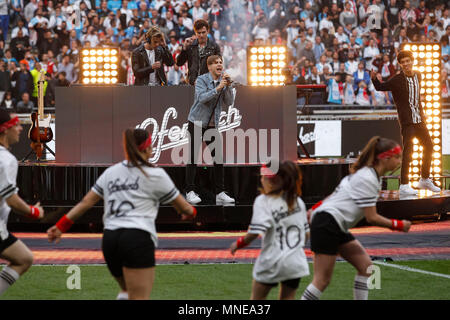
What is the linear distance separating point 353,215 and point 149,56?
7.84 m

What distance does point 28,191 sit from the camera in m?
13.4

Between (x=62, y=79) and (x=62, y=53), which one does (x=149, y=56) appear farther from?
(x=62, y=53)

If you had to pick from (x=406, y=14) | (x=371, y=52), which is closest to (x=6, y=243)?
(x=371, y=52)

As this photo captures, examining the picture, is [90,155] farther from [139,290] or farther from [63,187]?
[139,290]

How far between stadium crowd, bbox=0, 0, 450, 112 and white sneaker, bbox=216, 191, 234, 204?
9986 mm

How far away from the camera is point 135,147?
6547 millimetres

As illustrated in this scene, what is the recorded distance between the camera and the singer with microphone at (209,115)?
11586 mm

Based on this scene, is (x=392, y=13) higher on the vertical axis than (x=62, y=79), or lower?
higher

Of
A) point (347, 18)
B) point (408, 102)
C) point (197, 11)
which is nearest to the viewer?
point (408, 102)

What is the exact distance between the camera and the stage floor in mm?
10703

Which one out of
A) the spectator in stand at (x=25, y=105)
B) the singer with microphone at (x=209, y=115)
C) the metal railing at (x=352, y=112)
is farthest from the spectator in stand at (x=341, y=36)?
the singer with microphone at (x=209, y=115)

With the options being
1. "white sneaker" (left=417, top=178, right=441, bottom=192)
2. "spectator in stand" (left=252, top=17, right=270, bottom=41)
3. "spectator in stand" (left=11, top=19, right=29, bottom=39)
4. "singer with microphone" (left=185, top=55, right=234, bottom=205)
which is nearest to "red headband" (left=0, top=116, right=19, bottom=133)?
"singer with microphone" (left=185, top=55, right=234, bottom=205)
